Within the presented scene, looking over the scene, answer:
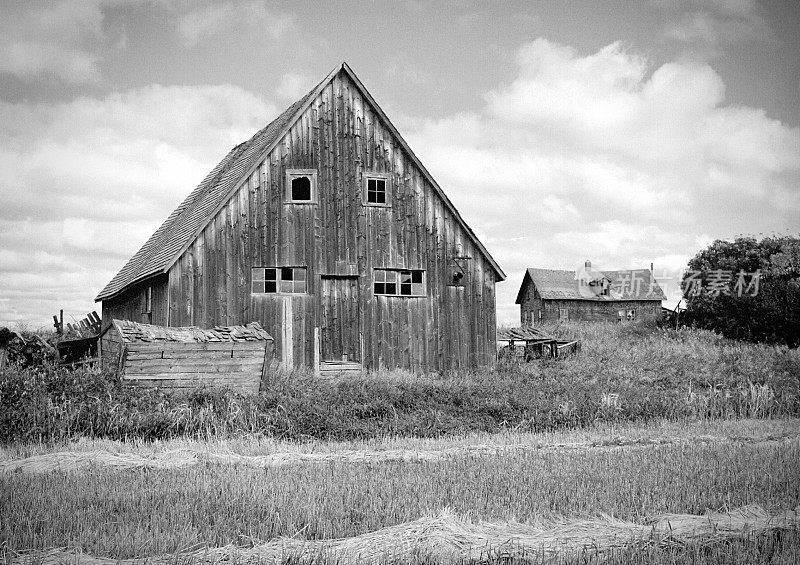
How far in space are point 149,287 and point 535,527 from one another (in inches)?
814

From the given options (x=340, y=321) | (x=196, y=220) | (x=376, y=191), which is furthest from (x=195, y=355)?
(x=376, y=191)

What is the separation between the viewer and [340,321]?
25344 millimetres

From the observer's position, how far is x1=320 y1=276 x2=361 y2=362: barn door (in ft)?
82.5

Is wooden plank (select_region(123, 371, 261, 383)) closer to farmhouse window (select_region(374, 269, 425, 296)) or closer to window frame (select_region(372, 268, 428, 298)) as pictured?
window frame (select_region(372, 268, 428, 298))

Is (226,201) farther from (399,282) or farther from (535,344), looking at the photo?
(535,344)

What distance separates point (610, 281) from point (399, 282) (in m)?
52.7

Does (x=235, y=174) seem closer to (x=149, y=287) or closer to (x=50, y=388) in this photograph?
(x=149, y=287)

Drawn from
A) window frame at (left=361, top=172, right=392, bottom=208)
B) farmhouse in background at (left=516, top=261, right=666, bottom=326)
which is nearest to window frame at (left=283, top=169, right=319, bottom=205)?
window frame at (left=361, top=172, right=392, bottom=208)

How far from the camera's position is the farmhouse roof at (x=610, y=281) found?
72.9m

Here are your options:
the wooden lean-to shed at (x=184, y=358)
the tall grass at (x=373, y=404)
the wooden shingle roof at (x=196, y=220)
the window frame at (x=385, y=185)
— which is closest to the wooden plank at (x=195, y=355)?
the wooden lean-to shed at (x=184, y=358)

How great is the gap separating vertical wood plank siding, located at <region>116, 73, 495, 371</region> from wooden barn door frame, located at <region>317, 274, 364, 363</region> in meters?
0.14

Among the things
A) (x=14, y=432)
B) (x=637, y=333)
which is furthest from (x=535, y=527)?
(x=637, y=333)

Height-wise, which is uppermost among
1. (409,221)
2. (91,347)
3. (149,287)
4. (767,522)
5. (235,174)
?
(235,174)

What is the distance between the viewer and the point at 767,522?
8180 millimetres
